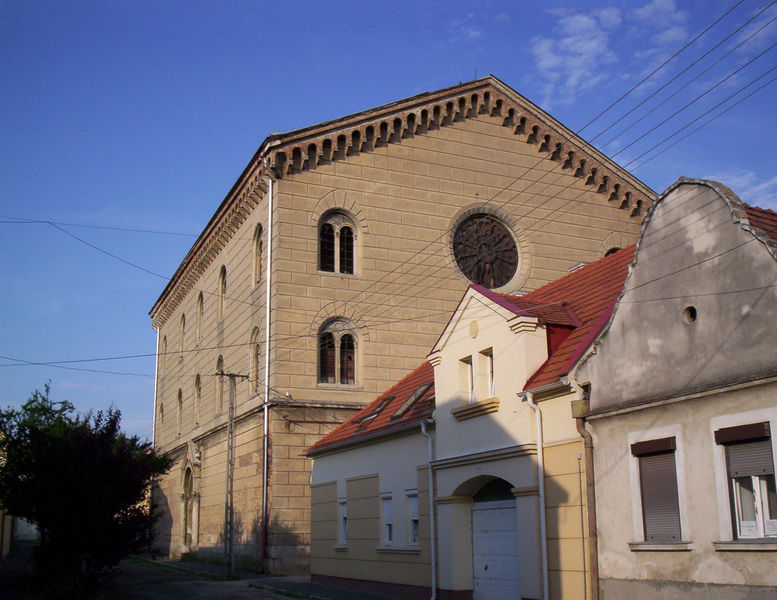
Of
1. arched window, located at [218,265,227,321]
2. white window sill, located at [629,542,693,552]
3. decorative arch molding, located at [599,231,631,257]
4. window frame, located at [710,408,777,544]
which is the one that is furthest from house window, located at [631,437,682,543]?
arched window, located at [218,265,227,321]

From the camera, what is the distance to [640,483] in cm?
1438

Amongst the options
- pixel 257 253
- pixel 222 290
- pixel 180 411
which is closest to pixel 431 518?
pixel 257 253

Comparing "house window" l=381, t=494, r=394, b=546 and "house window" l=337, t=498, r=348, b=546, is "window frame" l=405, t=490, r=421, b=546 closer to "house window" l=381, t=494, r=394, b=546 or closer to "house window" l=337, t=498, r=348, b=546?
"house window" l=381, t=494, r=394, b=546

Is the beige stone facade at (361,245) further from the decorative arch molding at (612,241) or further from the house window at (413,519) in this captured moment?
the house window at (413,519)

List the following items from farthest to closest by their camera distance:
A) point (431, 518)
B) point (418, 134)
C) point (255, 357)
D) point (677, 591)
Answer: point (418, 134), point (255, 357), point (431, 518), point (677, 591)

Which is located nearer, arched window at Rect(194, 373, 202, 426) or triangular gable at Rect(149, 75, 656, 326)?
triangular gable at Rect(149, 75, 656, 326)

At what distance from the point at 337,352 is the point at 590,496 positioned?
20.1 meters

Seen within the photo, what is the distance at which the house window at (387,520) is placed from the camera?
2302 centimetres

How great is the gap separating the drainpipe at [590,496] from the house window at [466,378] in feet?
13.7

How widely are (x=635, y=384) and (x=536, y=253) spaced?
24119mm

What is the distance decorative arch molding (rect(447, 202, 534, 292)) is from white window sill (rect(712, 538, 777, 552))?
24756mm

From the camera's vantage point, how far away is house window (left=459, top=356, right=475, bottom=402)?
770 inches

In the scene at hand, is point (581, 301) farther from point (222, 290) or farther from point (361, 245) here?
point (222, 290)

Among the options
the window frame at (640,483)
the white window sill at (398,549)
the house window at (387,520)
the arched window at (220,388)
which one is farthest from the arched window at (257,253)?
the window frame at (640,483)
